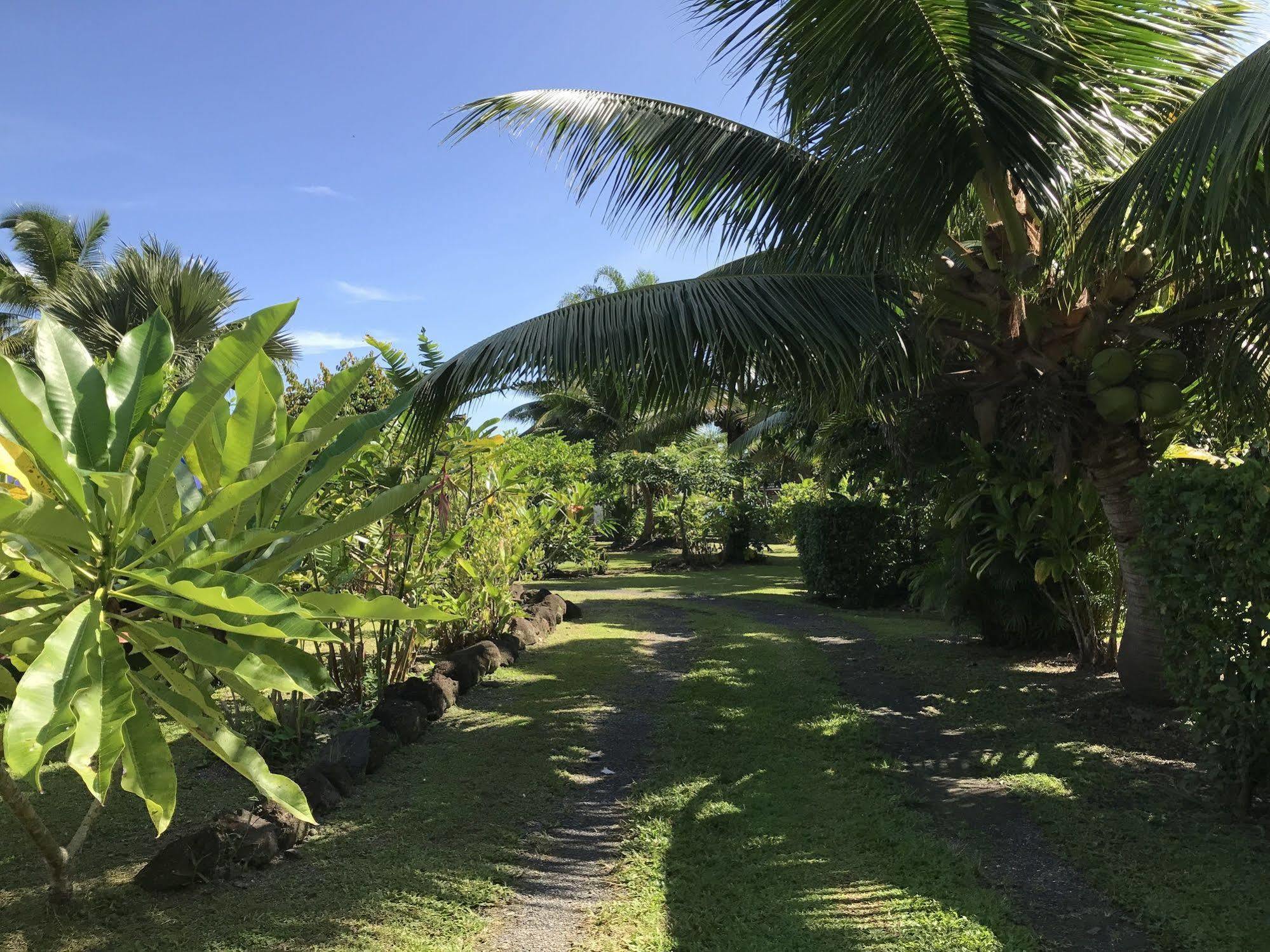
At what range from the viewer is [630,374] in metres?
5.13

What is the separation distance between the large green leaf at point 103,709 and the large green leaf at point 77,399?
44 centimetres

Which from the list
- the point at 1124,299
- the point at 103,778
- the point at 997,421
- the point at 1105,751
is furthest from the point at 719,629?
the point at 103,778

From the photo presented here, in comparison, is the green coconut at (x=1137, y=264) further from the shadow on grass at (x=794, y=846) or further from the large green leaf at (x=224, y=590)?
the large green leaf at (x=224, y=590)

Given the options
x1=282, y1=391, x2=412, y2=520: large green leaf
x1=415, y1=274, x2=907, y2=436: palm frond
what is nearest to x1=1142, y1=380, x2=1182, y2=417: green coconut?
x1=415, y1=274, x2=907, y2=436: palm frond

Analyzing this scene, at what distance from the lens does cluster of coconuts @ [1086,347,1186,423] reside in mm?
→ 4582

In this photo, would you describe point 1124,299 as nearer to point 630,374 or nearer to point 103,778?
point 630,374

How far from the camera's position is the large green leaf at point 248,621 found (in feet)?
5.25

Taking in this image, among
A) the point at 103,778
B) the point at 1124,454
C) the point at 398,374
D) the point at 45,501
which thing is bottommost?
the point at 103,778

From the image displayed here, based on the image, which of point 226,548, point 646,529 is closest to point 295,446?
point 226,548

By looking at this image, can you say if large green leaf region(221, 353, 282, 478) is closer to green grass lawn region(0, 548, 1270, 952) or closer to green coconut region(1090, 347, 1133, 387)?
green grass lawn region(0, 548, 1270, 952)

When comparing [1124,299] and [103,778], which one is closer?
[103,778]

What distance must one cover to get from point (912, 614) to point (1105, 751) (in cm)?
603

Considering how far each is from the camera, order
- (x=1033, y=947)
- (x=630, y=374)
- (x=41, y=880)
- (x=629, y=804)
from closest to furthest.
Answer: (x=1033, y=947) → (x=41, y=880) → (x=629, y=804) → (x=630, y=374)

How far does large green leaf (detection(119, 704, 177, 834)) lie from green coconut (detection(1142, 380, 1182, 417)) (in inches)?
199
